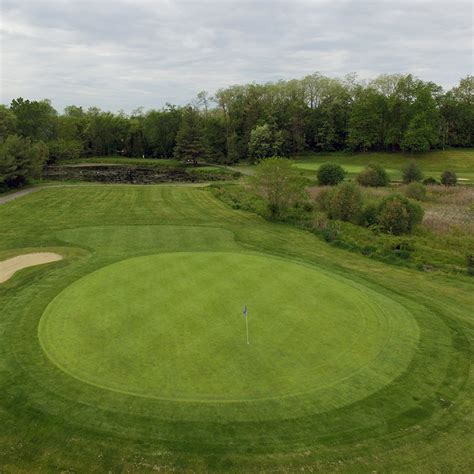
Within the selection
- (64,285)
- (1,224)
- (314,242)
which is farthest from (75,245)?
(314,242)

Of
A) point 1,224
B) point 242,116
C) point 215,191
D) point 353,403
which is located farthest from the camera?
point 242,116

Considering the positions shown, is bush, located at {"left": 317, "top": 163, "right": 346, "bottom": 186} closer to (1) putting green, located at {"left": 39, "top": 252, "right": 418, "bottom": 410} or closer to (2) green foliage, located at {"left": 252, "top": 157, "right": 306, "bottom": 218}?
(2) green foliage, located at {"left": 252, "top": 157, "right": 306, "bottom": 218}

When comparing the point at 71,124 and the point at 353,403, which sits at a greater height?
the point at 71,124

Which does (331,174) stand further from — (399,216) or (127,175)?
(127,175)

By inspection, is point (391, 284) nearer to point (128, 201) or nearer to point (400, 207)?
point (400, 207)

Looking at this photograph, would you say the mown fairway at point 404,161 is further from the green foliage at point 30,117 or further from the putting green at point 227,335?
the green foliage at point 30,117

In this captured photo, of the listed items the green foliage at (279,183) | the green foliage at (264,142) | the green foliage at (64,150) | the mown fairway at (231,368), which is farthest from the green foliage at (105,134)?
the mown fairway at (231,368)
